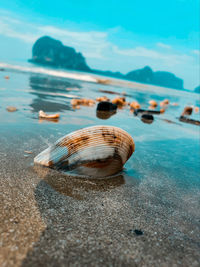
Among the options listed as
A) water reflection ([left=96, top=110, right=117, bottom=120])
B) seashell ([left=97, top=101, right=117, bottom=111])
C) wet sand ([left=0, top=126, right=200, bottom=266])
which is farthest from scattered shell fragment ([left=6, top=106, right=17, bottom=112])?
seashell ([left=97, top=101, right=117, bottom=111])

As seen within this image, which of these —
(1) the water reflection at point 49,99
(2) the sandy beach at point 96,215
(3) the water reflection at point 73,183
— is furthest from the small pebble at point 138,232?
(1) the water reflection at point 49,99

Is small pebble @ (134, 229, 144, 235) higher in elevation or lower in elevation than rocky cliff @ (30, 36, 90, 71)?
lower

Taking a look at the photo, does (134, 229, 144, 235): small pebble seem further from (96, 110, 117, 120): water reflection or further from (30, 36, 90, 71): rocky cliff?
(30, 36, 90, 71): rocky cliff

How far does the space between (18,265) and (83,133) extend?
1.64 m

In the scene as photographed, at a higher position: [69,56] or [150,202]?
[69,56]

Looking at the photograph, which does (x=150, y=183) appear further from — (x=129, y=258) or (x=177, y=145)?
(x=177, y=145)

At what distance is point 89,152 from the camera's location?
2621mm

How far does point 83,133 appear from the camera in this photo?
2.67 m

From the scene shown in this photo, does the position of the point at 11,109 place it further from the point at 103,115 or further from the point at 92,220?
the point at 92,220

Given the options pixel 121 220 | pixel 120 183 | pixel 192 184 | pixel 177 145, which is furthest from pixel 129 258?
pixel 177 145

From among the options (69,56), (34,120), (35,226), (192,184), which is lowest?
(192,184)

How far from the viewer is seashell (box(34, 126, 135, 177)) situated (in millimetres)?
2633

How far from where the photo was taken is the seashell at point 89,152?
8.64 feet

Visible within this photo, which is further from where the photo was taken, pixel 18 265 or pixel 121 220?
pixel 121 220
